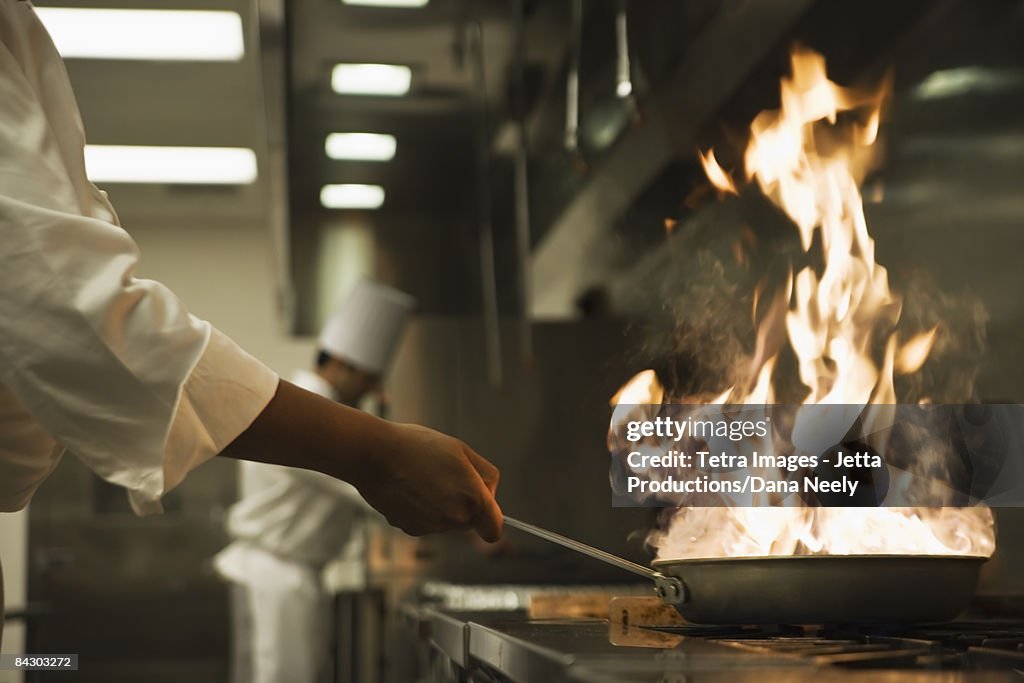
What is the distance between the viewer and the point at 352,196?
2982 millimetres

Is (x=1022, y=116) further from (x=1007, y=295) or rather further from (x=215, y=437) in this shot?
(x=215, y=437)

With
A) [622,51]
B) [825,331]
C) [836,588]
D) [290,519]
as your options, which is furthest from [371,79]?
[836,588]

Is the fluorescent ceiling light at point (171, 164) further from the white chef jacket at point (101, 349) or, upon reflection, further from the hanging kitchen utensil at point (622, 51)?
the white chef jacket at point (101, 349)

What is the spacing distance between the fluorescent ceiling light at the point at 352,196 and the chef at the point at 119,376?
1977 mm

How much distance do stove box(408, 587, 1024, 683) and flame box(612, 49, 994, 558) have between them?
0.13 metres

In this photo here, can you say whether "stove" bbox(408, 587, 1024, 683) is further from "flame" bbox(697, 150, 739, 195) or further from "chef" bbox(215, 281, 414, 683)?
"chef" bbox(215, 281, 414, 683)

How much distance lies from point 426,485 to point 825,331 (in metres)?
0.73

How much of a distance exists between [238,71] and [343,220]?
33.0 inches

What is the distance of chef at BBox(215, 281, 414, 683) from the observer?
3.10 m

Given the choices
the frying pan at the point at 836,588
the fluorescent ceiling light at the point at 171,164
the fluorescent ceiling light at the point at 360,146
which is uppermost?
the fluorescent ceiling light at the point at 171,164

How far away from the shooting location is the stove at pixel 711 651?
1.98 feet

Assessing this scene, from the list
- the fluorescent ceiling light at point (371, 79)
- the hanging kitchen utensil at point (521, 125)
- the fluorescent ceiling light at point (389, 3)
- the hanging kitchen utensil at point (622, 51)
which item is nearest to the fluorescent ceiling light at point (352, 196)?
the hanging kitchen utensil at point (521, 125)

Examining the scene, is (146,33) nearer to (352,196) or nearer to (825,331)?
(352,196)

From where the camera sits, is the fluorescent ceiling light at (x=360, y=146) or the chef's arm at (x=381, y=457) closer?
the chef's arm at (x=381, y=457)
